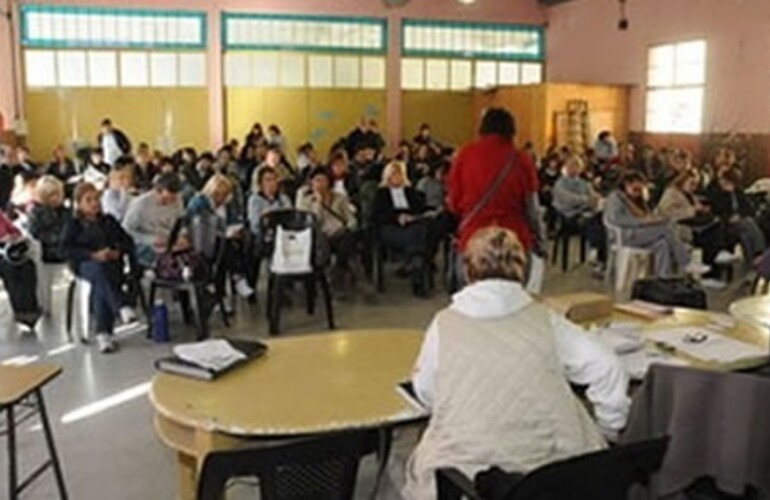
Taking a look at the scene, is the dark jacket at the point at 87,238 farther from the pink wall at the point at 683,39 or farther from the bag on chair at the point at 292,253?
the pink wall at the point at 683,39

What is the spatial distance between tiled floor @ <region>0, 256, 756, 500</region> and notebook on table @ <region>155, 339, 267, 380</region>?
688 millimetres

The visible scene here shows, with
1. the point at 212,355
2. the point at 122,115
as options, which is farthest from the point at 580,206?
the point at 122,115

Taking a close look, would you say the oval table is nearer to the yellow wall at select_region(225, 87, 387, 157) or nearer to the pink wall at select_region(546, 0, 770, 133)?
the pink wall at select_region(546, 0, 770, 133)

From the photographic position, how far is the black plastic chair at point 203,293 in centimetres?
575

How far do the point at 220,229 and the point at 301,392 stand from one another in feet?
12.1

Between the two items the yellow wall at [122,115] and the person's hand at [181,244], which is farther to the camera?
the yellow wall at [122,115]

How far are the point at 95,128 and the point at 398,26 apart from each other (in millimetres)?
5311

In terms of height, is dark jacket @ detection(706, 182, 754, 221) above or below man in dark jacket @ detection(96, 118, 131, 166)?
below

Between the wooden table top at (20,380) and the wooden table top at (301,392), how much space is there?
→ 397 millimetres

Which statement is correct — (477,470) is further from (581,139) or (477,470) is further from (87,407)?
(581,139)

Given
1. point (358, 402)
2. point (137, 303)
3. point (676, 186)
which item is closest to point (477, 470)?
point (358, 402)

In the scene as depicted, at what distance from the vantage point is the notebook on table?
279 centimetres

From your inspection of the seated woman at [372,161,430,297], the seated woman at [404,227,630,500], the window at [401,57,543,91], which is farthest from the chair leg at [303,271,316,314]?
the window at [401,57,543,91]

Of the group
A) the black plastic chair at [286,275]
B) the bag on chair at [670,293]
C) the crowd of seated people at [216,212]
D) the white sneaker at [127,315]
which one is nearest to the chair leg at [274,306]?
the black plastic chair at [286,275]
